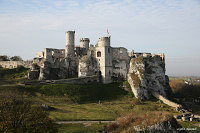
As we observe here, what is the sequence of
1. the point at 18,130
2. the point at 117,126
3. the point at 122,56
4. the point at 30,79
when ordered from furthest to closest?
1. the point at 122,56
2. the point at 30,79
3. the point at 117,126
4. the point at 18,130

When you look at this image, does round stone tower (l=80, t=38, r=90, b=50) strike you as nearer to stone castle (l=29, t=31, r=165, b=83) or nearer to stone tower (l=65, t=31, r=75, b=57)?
stone castle (l=29, t=31, r=165, b=83)

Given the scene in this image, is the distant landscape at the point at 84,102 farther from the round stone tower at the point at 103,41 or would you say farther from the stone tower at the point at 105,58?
the round stone tower at the point at 103,41

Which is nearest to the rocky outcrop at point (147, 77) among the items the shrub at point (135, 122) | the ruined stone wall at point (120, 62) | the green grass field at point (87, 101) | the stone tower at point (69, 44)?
the green grass field at point (87, 101)

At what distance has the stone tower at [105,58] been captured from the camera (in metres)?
80.1

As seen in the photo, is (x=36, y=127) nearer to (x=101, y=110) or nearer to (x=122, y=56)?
(x=101, y=110)

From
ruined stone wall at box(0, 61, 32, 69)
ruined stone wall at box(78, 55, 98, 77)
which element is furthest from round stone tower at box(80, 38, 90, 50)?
ruined stone wall at box(0, 61, 32, 69)

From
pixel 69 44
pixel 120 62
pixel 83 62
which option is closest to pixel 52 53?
pixel 69 44

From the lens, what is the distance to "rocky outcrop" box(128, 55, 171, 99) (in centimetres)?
7131

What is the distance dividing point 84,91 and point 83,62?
41.2ft

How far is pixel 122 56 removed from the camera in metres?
83.9

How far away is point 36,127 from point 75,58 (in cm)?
5491

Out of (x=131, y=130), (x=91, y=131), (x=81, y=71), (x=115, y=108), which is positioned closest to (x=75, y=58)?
(x=81, y=71)

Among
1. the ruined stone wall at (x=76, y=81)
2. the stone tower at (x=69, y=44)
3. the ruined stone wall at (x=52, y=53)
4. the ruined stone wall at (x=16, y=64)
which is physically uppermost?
the stone tower at (x=69, y=44)

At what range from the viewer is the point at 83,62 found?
7981 cm
